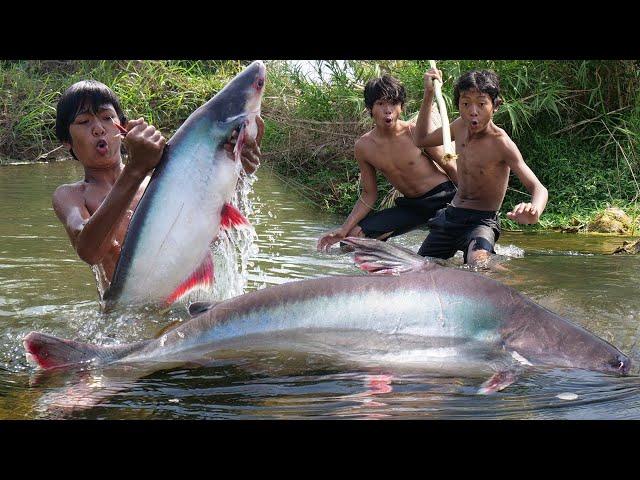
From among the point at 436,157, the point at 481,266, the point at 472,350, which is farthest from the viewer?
the point at 436,157

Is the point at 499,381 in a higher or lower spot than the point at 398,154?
lower

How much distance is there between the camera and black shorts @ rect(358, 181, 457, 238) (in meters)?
6.63

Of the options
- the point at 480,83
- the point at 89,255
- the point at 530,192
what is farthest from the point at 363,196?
the point at 89,255

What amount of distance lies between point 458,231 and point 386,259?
268 centimetres

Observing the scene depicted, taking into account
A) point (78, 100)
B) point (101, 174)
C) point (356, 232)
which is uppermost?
point (78, 100)

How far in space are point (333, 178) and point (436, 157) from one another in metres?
2.90

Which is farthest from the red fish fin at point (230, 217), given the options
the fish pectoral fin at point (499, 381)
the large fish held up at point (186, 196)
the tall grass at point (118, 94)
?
the tall grass at point (118, 94)

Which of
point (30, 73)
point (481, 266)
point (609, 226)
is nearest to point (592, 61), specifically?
point (609, 226)

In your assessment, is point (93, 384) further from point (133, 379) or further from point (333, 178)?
point (333, 178)

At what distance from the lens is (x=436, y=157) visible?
6750 mm

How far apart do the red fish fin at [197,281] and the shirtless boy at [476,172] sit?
84.5 inches

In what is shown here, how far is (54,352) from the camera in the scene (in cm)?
321

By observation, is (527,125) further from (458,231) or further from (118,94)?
(118,94)

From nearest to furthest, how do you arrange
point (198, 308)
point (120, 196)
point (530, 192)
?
point (198, 308) < point (120, 196) < point (530, 192)
